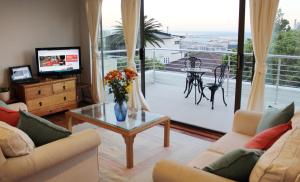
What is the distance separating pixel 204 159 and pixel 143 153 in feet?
3.89

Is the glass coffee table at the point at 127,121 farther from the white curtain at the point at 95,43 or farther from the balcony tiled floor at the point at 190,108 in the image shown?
the white curtain at the point at 95,43

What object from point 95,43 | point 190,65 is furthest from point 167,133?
point 190,65

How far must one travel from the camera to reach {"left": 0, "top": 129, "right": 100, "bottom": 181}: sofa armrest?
5.82 feet

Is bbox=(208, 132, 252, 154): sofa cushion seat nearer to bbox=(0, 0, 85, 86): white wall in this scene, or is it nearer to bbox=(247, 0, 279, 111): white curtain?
bbox=(247, 0, 279, 111): white curtain

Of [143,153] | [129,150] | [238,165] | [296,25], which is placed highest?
[296,25]

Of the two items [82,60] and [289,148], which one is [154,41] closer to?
[82,60]

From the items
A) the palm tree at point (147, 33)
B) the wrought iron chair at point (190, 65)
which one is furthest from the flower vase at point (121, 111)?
the wrought iron chair at point (190, 65)

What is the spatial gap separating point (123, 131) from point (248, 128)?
1.26 metres

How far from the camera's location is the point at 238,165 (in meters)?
1.53

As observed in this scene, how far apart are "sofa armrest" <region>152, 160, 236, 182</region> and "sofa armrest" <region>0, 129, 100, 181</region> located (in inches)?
28.1

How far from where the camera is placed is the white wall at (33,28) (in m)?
4.38

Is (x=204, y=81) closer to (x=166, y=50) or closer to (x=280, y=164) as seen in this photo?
(x=166, y=50)

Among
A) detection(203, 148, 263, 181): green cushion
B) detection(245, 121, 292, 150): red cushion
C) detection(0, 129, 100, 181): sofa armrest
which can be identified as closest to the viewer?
detection(203, 148, 263, 181): green cushion

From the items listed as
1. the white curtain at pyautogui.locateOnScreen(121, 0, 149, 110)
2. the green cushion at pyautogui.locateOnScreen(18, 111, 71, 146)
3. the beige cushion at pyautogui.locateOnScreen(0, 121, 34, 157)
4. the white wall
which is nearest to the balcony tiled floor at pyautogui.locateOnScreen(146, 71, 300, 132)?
the white curtain at pyautogui.locateOnScreen(121, 0, 149, 110)
